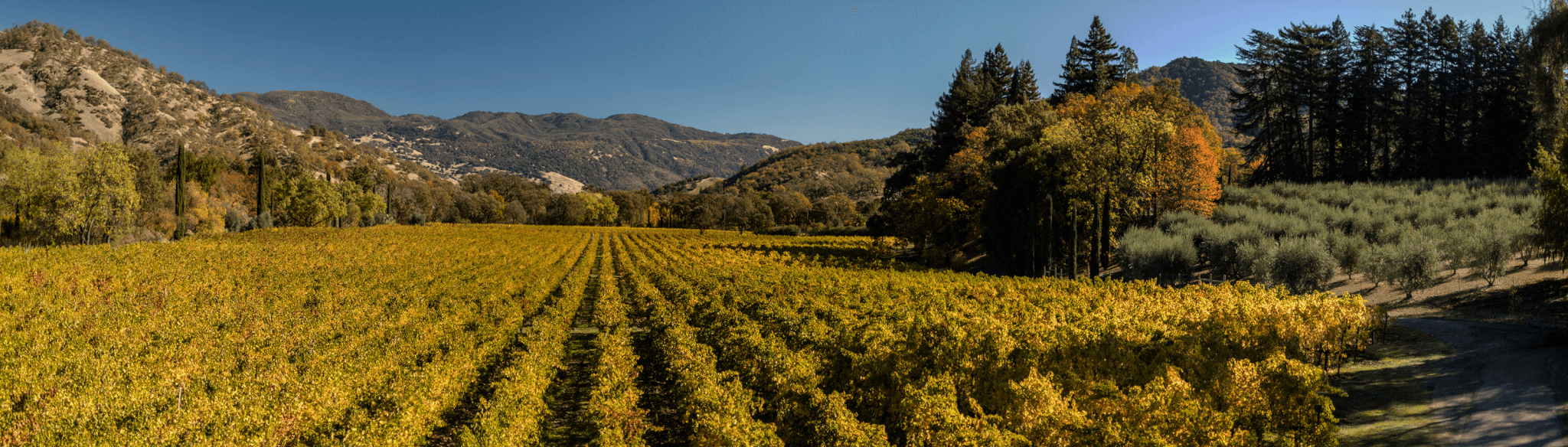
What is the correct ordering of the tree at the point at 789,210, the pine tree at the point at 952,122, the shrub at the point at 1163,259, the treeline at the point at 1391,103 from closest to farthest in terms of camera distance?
the shrub at the point at 1163,259, the treeline at the point at 1391,103, the pine tree at the point at 952,122, the tree at the point at 789,210

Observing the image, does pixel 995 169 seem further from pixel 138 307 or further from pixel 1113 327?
pixel 138 307

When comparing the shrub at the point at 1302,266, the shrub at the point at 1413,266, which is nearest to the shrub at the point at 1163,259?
the shrub at the point at 1302,266

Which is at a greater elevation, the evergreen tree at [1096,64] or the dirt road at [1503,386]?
the evergreen tree at [1096,64]

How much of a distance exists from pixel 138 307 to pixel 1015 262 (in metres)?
35.3

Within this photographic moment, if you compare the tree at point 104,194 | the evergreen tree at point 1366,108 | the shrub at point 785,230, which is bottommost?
the shrub at point 785,230

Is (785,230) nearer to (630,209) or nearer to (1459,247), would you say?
Answer: (630,209)

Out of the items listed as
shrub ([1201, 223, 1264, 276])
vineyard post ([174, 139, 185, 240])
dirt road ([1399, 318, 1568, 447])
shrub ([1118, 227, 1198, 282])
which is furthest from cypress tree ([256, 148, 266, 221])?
dirt road ([1399, 318, 1568, 447])

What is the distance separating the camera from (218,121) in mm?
182000

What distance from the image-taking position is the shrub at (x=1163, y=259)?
25953mm

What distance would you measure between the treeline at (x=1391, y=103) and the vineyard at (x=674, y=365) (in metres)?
40.1

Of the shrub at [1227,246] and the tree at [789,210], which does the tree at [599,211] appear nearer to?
the tree at [789,210]

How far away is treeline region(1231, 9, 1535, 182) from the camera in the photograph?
4112cm

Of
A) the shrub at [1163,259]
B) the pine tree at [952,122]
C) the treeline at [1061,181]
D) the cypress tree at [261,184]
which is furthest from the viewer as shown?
the cypress tree at [261,184]

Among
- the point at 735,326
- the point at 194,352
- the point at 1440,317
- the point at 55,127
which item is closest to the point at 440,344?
the point at 194,352
